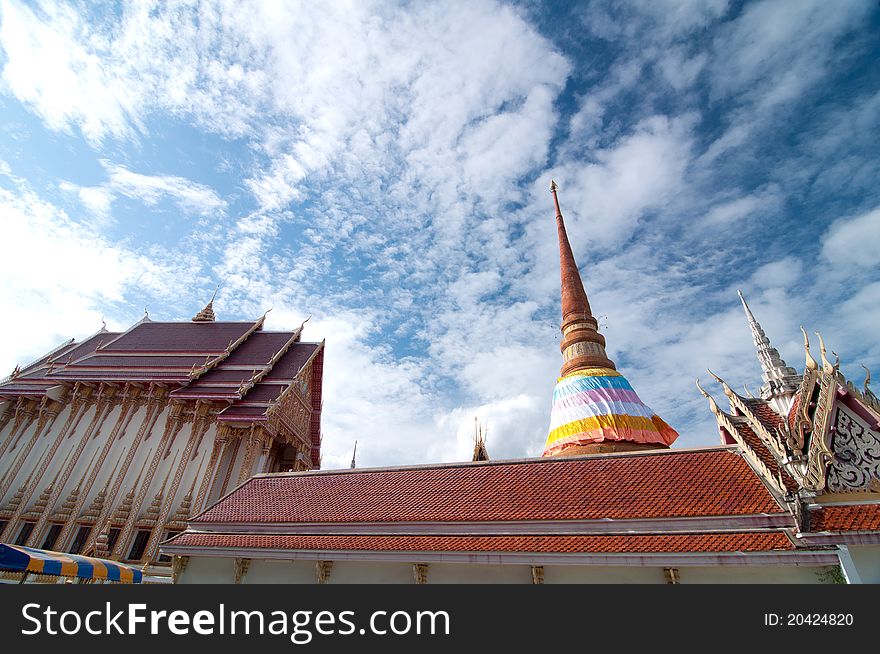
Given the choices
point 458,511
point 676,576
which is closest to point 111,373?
point 458,511

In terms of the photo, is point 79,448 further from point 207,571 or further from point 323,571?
point 323,571

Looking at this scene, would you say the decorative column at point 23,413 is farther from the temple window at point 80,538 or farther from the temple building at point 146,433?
the temple window at point 80,538

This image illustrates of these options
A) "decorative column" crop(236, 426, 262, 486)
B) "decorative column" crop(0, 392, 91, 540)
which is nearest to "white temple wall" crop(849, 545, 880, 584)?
"decorative column" crop(236, 426, 262, 486)

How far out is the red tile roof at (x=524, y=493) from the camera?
7.88m

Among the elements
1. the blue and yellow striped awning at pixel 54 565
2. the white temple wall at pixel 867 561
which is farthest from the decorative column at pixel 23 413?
the white temple wall at pixel 867 561

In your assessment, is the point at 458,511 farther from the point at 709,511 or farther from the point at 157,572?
the point at 157,572

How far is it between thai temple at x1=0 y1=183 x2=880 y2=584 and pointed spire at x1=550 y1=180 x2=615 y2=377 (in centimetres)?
15

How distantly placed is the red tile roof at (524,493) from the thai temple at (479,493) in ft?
0.16

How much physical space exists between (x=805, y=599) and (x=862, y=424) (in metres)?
2.92

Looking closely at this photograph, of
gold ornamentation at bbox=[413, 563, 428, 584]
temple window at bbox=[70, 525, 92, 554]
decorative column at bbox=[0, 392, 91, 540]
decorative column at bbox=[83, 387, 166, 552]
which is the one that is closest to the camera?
gold ornamentation at bbox=[413, 563, 428, 584]

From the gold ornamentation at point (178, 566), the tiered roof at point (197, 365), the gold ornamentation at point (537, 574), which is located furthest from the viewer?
the tiered roof at point (197, 365)

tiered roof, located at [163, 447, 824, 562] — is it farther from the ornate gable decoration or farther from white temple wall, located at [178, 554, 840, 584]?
the ornate gable decoration

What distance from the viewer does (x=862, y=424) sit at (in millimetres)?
6824

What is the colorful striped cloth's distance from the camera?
17.1 metres
